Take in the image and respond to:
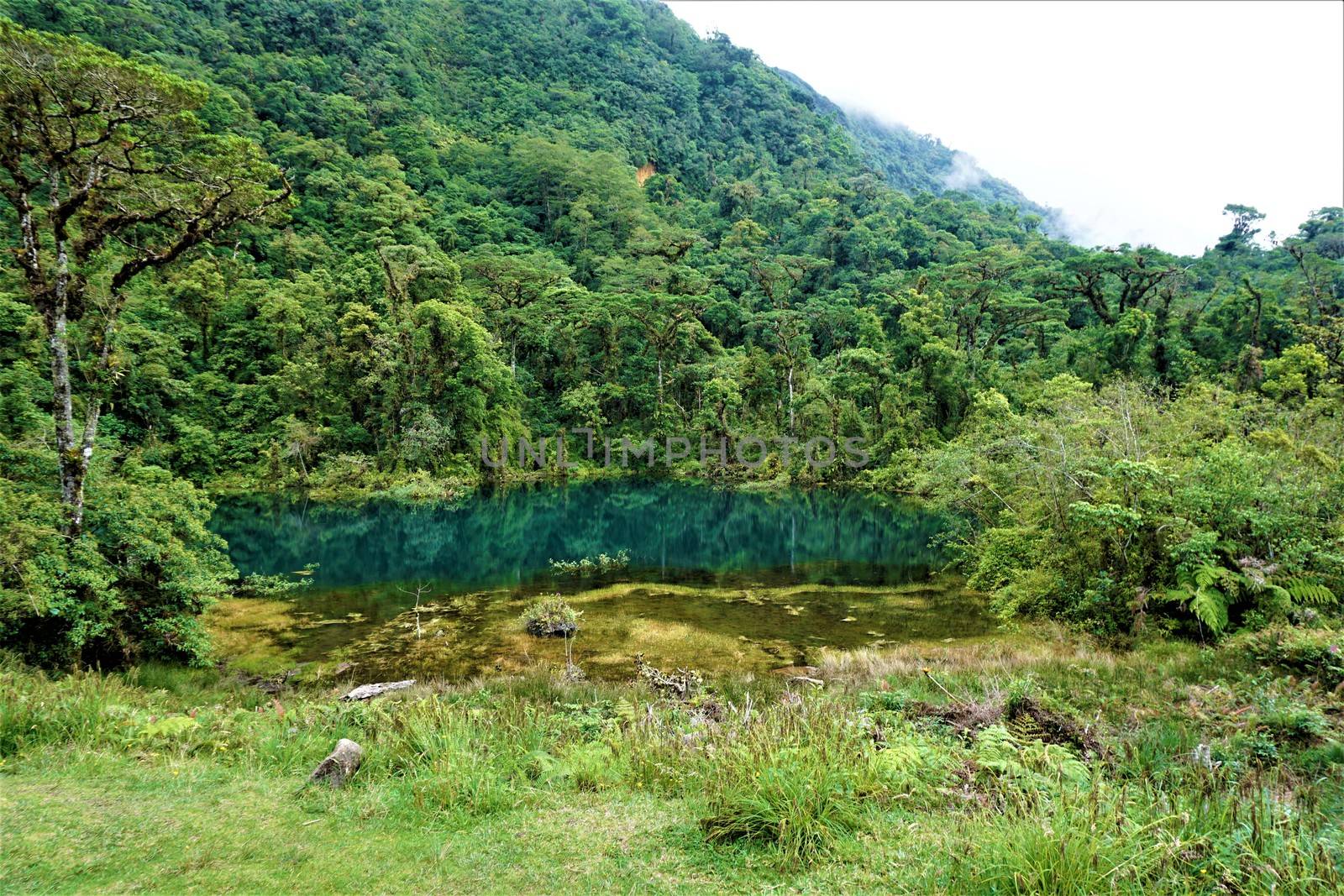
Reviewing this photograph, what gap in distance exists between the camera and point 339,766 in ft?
14.8

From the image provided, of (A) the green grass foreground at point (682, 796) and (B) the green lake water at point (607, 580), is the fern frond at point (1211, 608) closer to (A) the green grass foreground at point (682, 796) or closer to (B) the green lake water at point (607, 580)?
(A) the green grass foreground at point (682, 796)

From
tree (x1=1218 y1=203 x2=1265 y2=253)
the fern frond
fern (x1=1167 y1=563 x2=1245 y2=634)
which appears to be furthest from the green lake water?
tree (x1=1218 y1=203 x2=1265 y2=253)

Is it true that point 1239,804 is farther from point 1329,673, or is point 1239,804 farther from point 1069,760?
point 1329,673

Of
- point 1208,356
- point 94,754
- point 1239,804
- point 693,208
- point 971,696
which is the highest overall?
point 693,208

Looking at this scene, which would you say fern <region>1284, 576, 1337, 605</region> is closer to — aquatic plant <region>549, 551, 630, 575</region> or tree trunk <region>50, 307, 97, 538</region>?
aquatic plant <region>549, 551, 630, 575</region>

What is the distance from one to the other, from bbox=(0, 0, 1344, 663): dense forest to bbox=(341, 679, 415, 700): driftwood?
2946mm

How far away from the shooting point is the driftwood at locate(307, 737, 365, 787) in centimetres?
445

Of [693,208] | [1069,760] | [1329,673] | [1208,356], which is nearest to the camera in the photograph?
Result: [1069,760]

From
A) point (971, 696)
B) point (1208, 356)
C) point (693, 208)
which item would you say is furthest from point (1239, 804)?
point (693, 208)

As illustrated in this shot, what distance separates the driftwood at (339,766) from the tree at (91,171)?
669 cm

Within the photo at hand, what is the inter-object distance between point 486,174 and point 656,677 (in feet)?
231

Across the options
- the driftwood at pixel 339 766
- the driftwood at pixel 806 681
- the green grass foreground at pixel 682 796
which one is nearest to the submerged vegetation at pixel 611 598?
the green grass foreground at pixel 682 796

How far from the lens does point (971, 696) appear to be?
22.7 feet

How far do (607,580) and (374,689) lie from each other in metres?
9.04
